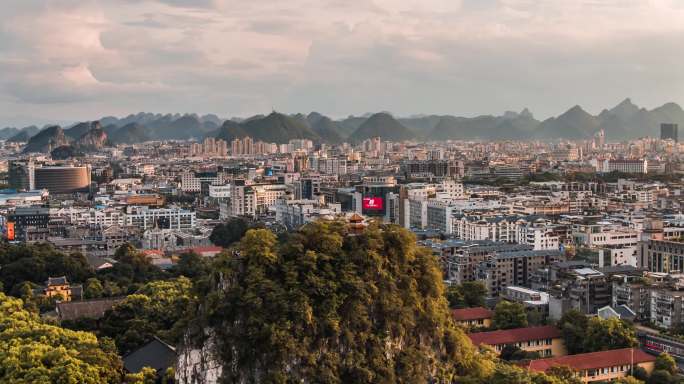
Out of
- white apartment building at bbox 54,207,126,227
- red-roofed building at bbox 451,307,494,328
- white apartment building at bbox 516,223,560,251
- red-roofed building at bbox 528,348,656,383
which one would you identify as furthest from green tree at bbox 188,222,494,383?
white apartment building at bbox 54,207,126,227

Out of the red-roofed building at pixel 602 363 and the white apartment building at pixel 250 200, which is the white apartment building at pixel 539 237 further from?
the white apartment building at pixel 250 200

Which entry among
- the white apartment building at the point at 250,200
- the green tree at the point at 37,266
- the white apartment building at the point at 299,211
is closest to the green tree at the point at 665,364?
the green tree at the point at 37,266

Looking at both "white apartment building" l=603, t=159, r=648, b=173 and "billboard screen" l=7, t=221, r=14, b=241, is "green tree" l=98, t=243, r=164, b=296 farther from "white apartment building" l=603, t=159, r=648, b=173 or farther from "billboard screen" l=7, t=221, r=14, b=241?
"white apartment building" l=603, t=159, r=648, b=173

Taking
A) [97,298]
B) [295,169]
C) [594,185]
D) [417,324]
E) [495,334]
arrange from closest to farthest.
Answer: [417,324], [495,334], [97,298], [594,185], [295,169]

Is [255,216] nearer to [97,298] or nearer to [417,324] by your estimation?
[97,298]

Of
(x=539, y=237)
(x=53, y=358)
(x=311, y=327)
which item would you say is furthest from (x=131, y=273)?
(x=539, y=237)

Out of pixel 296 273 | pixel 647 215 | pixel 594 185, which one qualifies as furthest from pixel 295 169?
pixel 296 273
